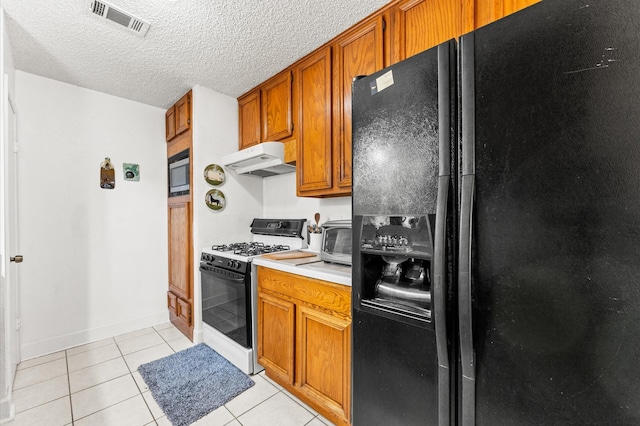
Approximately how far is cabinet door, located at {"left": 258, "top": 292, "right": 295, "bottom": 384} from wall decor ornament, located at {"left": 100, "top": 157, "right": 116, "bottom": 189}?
82.9 inches

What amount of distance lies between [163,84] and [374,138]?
247 centimetres

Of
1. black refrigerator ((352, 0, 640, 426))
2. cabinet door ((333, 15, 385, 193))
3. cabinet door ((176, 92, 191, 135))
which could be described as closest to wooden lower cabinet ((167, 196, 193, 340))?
cabinet door ((176, 92, 191, 135))

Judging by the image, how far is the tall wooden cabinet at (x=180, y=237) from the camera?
8.87 ft

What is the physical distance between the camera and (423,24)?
1511 millimetres

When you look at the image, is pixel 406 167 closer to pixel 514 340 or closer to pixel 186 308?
pixel 514 340

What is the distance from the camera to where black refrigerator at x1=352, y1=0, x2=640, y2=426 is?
0.65 meters

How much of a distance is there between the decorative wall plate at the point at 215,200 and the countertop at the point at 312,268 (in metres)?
0.95

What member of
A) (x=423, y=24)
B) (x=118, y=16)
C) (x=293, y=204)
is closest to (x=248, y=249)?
(x=293, y=204)

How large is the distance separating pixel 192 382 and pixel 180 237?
145 centimetres

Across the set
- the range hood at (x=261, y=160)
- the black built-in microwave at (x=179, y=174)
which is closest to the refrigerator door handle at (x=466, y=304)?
the range hood at (x=261, y=160)

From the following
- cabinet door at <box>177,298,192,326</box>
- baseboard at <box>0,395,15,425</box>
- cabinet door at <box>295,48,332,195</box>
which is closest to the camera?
baseboard at <box>0,395,15,425</box>

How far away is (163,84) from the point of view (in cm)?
262

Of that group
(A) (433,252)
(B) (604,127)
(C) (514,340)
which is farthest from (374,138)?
(C) (514,340)

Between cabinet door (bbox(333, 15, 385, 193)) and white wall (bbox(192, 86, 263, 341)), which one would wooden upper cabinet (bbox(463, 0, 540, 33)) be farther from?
white wall (bbox(192, 86, 263, 341))
